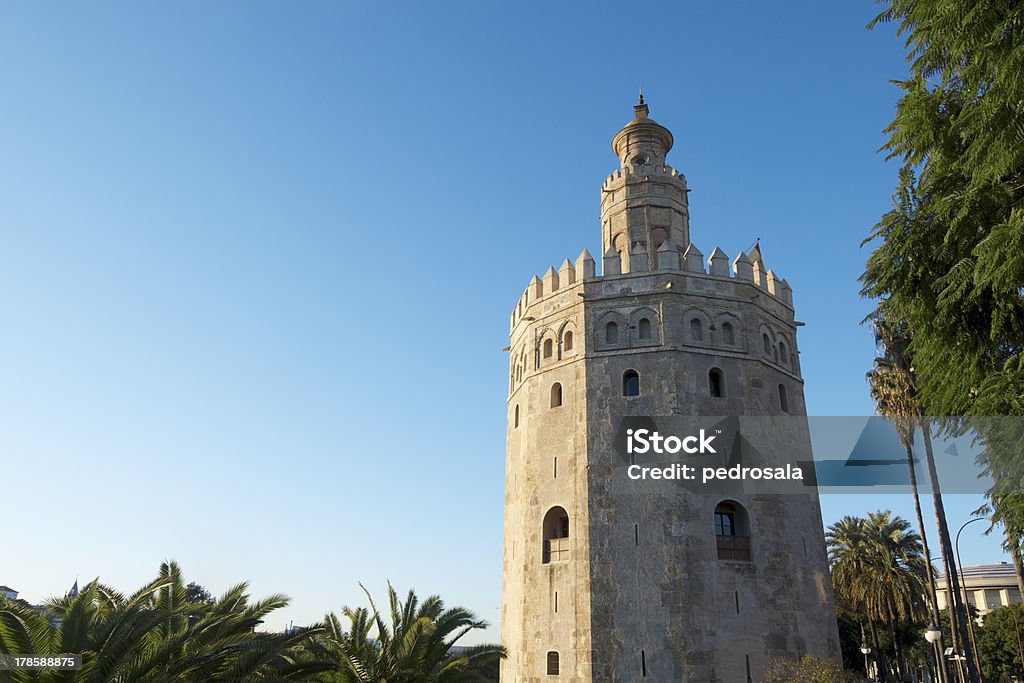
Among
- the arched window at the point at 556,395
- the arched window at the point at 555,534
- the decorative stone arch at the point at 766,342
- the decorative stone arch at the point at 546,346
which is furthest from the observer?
the decorative stone arch at the point at 546,346

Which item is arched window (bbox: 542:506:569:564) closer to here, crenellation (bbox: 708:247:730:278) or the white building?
crenellation (bbox: 708:247:730:278)

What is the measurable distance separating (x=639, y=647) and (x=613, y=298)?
10.3 m

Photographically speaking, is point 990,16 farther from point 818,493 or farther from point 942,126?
point 818,493

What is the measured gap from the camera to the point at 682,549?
63.0 ft

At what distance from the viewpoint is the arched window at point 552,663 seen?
19.3m

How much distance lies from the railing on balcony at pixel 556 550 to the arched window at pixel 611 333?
6.24 metres

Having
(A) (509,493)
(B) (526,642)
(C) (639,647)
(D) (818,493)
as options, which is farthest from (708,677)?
(A) (509,493)

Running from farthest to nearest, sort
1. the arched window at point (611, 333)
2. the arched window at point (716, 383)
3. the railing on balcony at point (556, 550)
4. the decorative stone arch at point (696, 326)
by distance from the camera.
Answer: the arched window at point (611, 333), the decorative stone arch at point (696, 326), the arched window at point (716, 383), the railing on balcony at point (556, 550)

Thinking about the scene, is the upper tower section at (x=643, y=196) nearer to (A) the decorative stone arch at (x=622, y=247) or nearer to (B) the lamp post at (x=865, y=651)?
(A) the decorative stone arch at (x=622, y=247)

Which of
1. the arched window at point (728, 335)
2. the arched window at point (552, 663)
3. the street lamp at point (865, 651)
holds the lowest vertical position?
the street lamp at point (865, 651)

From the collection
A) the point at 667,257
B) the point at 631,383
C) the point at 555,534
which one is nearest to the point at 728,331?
the point at 667,257

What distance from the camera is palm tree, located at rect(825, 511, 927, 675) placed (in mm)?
31594

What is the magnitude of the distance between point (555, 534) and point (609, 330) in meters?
6.55

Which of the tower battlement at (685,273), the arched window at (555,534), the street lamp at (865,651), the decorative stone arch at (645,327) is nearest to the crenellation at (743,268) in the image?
the tower battlement at (685,273)
